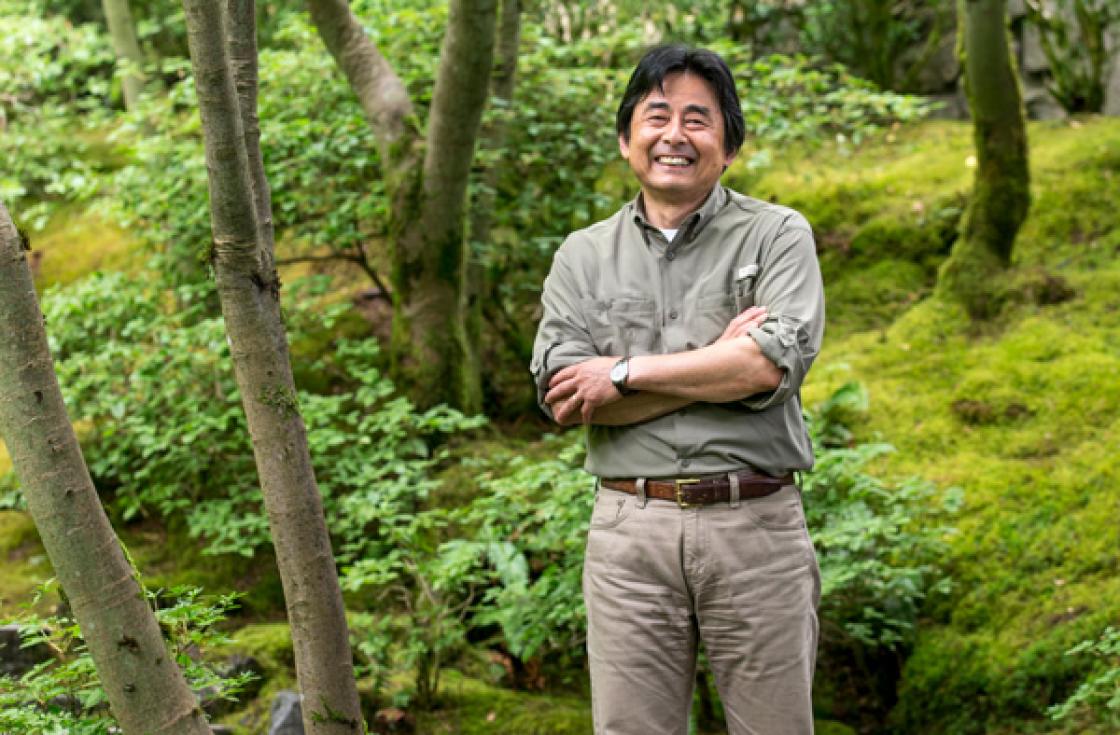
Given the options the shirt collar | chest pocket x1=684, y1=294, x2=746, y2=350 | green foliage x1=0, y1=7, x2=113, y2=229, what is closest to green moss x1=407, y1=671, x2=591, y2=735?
chest pocket x1=684, y1=294, x2=746, y2=350

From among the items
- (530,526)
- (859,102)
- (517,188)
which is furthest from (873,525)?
(517,188)

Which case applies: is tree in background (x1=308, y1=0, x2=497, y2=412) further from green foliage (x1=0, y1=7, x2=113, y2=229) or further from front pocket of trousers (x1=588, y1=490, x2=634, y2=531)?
front pocket of trousers (x1=588, y1=490, x2=634, y2=531)

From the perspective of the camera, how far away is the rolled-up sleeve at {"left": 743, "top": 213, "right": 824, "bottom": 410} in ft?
8.16

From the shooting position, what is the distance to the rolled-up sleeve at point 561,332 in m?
2.70

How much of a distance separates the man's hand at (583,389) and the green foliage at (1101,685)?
1.62 meters

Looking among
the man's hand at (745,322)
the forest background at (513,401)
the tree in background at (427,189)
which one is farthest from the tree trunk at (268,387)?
the tree in background at (427,189)

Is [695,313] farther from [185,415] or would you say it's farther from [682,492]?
[185,415]

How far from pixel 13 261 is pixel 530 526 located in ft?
9.24

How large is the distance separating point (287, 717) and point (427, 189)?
2884mm

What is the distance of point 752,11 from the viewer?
1021 cm

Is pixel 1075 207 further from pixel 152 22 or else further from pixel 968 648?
pixel 152 22

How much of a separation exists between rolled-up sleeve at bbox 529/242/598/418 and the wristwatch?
114mm

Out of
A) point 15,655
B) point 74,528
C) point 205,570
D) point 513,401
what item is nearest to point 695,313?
point 74,528

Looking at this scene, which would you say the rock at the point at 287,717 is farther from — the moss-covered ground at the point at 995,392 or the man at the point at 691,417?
the moss-covered ground at the point at 995,392
